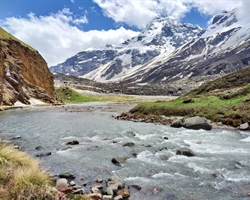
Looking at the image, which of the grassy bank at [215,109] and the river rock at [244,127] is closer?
the river rock at [244,127]

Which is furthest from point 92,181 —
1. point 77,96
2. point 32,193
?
point 77,96

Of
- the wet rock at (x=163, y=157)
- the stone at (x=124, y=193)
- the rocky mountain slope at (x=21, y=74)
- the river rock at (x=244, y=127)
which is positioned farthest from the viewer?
the rocky mountain slope at (x=21, y=74)

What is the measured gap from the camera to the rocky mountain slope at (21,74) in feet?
278

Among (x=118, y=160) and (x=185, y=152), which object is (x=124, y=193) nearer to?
(x=118, y=160)

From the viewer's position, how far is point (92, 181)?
48.1ft

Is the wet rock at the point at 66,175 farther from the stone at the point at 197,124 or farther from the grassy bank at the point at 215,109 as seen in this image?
the grassy bank at the point at 215,109

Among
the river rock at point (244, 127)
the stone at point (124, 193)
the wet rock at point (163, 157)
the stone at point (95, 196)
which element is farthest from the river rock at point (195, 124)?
the stone at point (95, 196)

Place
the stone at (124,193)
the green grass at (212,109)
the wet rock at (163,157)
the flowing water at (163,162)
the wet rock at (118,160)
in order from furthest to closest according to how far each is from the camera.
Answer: the green grass at (212,109) < the wet rock at (163,157) < the wet rock at (118,160) < the flowing water at (163,162) < the stone at (124,193)

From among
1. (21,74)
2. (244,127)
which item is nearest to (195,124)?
(244,127)

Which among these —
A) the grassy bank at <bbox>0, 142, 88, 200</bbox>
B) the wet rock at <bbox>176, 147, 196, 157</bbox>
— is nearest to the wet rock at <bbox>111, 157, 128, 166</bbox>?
the wet rock at <bbox>176, 147, 196, 157</bbox>

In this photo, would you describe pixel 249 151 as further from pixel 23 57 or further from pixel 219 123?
pixel 23 57

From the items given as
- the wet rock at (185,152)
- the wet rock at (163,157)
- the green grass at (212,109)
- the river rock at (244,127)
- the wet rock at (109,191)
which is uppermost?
the green grass at (212,109)

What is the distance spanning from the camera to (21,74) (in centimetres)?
10081

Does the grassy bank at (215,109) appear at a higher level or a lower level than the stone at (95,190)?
higher
